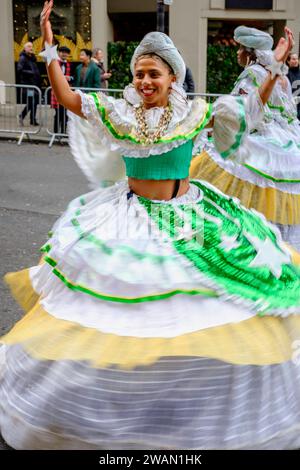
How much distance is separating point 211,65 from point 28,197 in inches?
411

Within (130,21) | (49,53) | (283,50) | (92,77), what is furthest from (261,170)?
(130,21)

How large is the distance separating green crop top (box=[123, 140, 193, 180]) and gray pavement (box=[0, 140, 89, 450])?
1374 mm

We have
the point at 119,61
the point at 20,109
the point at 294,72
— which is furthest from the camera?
the point at 119,61

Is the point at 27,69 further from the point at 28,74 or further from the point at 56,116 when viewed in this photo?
the point at 56,116

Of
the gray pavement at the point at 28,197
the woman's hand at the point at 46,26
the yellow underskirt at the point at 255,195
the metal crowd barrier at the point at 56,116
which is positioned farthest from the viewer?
the metal crowd barrier at the point at 56,116

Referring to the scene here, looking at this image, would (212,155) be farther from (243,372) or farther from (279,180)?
(243,372)

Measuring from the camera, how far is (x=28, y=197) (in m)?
8.23

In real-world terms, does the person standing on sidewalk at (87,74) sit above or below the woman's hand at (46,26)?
below

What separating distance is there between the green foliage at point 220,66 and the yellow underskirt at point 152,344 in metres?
15.2

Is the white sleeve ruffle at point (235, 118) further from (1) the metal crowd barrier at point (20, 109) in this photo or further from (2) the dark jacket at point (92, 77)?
(1) the metal crowd barrier at point (20, 109)

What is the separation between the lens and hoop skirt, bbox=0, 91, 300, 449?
9.05 feet

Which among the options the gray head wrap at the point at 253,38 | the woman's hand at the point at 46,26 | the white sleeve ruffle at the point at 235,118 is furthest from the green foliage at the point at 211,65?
the woman's hand at the point at 46,26

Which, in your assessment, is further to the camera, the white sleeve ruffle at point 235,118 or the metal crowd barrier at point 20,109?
the metal crowd barrier at point 20,109

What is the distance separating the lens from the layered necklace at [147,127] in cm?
332
